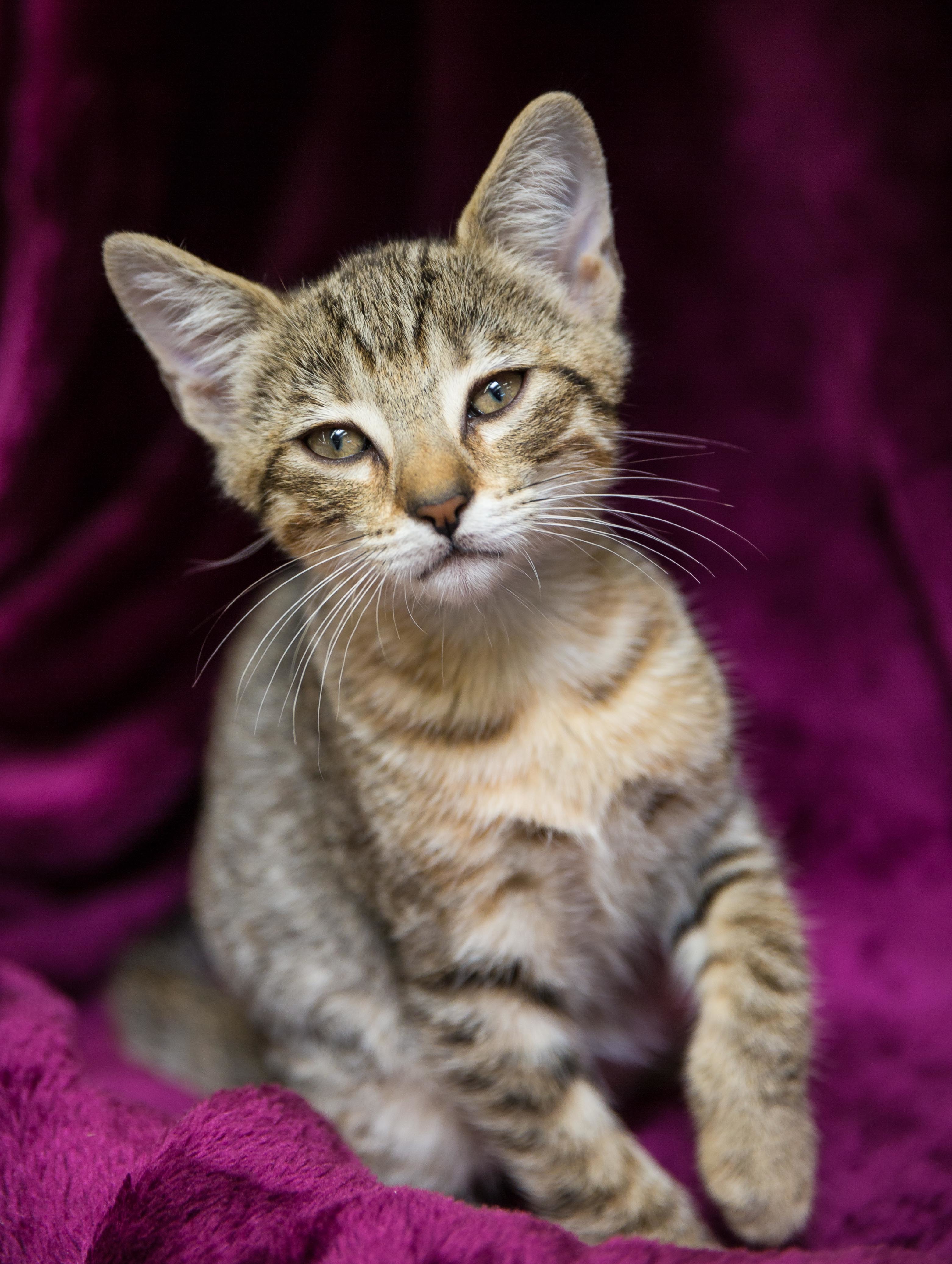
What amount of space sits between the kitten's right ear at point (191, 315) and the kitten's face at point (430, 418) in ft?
0.10

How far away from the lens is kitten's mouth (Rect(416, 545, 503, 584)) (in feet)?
3.08

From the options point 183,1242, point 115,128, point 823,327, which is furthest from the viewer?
point 823,327

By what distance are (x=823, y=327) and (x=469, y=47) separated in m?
0.57

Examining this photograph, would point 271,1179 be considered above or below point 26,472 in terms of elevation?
below

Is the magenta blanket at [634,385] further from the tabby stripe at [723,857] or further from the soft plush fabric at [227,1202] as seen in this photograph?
the tabby stripe at [723,857]

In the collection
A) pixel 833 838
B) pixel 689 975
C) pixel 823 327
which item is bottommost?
pixel 833 838

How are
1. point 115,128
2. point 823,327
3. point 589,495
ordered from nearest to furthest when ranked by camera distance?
point 589,495 < point 115,128 < point 823,327

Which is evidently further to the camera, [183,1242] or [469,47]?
[469,47]

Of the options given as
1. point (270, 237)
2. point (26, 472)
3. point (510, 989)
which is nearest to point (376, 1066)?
point (510, 989)

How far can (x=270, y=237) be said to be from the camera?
4.84ft

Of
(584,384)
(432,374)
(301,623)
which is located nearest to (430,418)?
(432,374)

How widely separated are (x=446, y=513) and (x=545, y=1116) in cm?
55

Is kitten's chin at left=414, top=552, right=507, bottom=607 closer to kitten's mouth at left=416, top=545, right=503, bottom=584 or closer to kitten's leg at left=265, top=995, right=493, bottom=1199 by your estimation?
kitten's mouth at left=416, top=545, right=503, bottom=584

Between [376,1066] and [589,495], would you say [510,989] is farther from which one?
[589,495]
